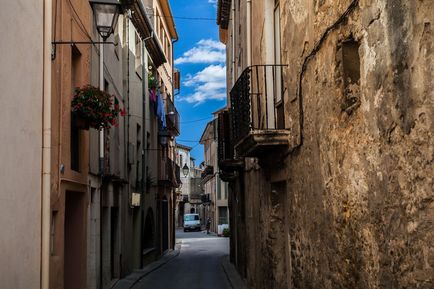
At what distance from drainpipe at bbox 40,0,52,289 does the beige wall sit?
81mm

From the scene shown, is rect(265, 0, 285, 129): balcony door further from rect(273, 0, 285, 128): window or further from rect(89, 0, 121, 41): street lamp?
rect(89, 0, 121, 41): street lamp

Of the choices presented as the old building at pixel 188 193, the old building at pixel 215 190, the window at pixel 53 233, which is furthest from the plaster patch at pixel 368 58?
the old building at pixel 188 193

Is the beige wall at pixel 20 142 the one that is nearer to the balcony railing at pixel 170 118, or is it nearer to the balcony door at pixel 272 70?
the balcony door at pixel 272 70

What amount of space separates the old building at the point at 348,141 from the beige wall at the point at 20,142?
3.16 m

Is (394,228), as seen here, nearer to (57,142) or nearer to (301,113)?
(301,113)

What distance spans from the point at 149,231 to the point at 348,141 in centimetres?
1871

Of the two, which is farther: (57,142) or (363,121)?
(57,142)

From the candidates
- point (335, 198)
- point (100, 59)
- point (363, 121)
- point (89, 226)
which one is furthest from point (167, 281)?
point (363, 121)

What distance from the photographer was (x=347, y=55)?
5746mm

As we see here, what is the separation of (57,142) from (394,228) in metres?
5.79

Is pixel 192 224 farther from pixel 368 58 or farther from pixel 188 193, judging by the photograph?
pixel 368 58

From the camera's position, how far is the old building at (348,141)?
154 inches

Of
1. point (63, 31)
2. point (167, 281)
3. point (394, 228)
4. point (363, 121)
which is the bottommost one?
point (167, 281)

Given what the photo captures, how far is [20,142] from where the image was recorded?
22.1 feet
